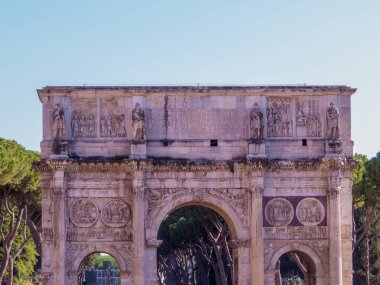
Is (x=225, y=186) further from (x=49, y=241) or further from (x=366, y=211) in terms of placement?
(x=366, y=211)

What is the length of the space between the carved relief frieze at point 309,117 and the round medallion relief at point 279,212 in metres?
2.84

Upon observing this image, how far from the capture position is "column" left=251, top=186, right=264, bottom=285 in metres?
31.2

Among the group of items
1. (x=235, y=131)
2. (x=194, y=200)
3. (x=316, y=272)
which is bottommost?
(x=316, y=272)

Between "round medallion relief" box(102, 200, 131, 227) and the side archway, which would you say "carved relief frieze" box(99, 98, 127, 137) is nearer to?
"round medallion relief" box(102, 200, 131, 227)

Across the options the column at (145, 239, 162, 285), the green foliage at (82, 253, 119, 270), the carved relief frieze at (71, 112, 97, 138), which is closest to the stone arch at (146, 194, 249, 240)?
the column at (145, 239, 162, 285)

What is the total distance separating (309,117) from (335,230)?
4468 millimetres

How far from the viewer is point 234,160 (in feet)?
103

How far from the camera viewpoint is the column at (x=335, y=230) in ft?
103

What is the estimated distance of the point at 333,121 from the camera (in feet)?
105

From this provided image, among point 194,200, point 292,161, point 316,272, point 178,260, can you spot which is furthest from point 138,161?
point 178,260

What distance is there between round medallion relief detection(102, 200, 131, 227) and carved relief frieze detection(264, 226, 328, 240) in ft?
17.4

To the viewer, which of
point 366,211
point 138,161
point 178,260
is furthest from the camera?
point 178,260

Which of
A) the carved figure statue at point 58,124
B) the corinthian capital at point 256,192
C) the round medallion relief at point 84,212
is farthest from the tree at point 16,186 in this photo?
the corinthian capital at point 256,192

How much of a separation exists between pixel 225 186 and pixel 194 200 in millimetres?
1286
